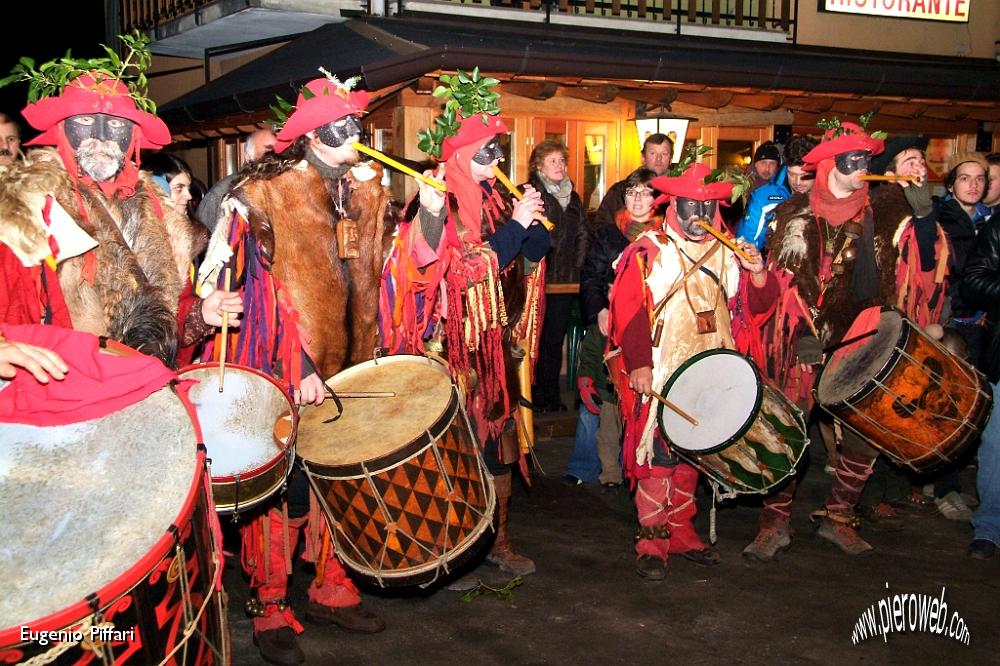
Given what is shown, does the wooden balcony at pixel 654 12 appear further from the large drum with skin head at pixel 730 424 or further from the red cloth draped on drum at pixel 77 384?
the red cloth draped on drum at pixel 77 384

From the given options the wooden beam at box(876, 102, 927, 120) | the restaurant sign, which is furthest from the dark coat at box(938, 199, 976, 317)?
the restaurant sign

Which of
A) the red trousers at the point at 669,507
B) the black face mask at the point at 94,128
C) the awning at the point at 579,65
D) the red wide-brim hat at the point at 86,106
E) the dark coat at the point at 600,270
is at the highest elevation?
the awning at the point at 579,65

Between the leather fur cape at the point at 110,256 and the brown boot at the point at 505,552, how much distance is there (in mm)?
1952

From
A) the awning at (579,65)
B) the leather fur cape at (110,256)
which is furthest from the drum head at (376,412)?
the awning at (579,65)

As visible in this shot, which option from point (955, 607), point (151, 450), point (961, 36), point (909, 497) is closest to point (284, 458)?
point (151, 450)

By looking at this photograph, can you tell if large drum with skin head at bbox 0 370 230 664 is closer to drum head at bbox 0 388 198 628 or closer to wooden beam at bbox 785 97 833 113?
drum head at bbox 0 388 198 628

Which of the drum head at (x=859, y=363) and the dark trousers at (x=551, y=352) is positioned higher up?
the drum head at (x=859, y=363)

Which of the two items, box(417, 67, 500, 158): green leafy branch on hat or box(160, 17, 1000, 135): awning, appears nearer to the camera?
box(417, 67, 500, 158): green leafy branch on hat

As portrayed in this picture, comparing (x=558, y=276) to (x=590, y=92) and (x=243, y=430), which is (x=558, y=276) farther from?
(x=243, y=430)

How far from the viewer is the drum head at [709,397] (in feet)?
14.3

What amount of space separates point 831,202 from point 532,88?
4141mm

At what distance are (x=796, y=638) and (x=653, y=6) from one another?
10330mm

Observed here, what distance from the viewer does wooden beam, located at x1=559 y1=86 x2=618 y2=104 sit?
916 centimetres

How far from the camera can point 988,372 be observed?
5.18 meters
